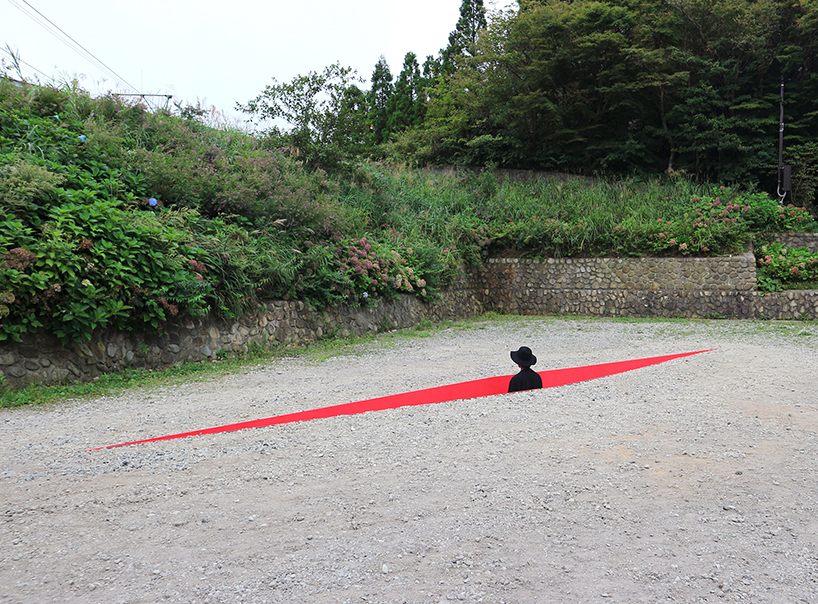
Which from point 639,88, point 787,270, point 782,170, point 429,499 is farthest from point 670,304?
point 429,499

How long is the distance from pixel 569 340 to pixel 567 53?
11.3m

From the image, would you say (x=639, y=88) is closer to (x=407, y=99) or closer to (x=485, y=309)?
(x=485, y=309)

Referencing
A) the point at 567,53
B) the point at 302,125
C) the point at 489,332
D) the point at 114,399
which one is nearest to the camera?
the point at 114,399

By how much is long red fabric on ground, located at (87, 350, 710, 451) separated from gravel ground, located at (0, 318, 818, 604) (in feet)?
0.68

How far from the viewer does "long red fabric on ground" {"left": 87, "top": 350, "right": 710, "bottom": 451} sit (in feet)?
13.4

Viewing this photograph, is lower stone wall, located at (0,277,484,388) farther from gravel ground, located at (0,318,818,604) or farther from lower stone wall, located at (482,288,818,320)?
lower stone wall, located at (482,288,818,320)

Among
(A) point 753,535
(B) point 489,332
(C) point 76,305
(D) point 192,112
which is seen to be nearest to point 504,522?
(A) point 753,535

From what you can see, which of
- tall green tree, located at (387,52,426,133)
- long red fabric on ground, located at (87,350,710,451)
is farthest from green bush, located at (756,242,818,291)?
tall green tree, located at (387,52,426,133)

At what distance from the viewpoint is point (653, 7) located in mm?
15914

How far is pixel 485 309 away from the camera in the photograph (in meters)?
13.9

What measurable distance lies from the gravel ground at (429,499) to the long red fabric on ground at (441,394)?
8.2 inches

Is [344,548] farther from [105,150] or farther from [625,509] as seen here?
[105,150]

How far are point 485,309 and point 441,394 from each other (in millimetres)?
9033

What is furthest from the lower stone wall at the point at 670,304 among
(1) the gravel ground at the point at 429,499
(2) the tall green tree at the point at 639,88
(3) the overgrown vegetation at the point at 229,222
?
(1) the gravel ground at the point at 429,499
